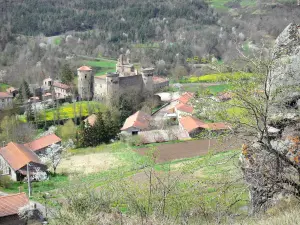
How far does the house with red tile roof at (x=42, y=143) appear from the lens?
88.4 feet

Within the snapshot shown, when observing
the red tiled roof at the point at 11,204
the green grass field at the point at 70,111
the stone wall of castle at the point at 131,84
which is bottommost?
the green grass field at the point at 70,111

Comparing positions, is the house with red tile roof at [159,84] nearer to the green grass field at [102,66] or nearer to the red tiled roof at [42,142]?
the green grass field at [102,66]

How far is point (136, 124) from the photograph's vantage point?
30.0m

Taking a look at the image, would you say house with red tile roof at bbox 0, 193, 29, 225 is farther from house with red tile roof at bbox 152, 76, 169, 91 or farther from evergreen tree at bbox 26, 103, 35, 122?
house with red tile roof at bbox 152, 76, 169, 91

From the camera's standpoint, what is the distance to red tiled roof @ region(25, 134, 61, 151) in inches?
1068

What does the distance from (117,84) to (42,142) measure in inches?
475

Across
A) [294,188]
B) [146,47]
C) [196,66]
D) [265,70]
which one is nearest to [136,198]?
[294,188]

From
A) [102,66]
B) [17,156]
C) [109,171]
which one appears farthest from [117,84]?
[102,66]

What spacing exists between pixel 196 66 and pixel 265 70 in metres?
53.9

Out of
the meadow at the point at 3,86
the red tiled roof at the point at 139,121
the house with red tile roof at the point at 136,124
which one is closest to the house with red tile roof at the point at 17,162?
the house with red tile roof at the point at 136,124

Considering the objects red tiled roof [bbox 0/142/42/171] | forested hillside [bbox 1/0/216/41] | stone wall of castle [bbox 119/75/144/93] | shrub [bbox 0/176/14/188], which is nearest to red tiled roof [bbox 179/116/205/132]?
stone wall of castle [bbox 119/75/144/93]

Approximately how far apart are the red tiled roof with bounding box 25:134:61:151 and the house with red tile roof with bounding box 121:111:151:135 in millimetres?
5122

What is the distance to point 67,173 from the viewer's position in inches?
906

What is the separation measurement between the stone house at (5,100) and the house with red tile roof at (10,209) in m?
23.6
